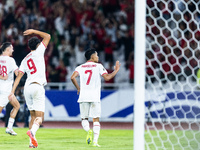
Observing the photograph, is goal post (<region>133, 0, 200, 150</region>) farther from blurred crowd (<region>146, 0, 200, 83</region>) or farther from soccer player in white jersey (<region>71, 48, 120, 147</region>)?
soccer player in white jersey (<region>71, 48, 120, 147</region>)

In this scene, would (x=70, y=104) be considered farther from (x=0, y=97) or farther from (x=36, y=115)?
(x=36, y=115)

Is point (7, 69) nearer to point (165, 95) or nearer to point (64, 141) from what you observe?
point (64, 141)

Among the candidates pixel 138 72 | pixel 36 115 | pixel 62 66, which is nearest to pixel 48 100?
pixel 62 66

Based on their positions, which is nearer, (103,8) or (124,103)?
(124,103)

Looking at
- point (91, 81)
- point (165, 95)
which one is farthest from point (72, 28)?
point (91, 81)

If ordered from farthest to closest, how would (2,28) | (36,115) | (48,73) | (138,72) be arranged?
(2,28) → (48,73) → (36,115) → (138,72)

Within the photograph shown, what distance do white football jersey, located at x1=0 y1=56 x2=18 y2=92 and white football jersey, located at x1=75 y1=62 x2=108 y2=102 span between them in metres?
2.10

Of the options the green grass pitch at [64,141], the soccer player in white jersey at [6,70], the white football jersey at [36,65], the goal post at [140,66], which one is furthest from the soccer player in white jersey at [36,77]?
the goal post at [140,66]

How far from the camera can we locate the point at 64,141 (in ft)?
34.3

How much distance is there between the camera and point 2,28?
19109 mm

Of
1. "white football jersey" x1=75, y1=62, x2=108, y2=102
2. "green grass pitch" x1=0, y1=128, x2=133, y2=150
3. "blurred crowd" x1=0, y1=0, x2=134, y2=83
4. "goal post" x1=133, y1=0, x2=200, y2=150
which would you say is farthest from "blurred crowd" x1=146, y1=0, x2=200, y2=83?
"green grass pitch" x1=0, y1=128, x2=133, y2=150

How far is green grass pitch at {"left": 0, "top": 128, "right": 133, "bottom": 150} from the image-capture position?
9133 millimetres

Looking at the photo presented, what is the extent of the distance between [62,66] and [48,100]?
185 cm

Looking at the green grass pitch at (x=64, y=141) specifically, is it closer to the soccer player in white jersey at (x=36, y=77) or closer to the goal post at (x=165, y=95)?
the goal post at (x=165, y=95)
